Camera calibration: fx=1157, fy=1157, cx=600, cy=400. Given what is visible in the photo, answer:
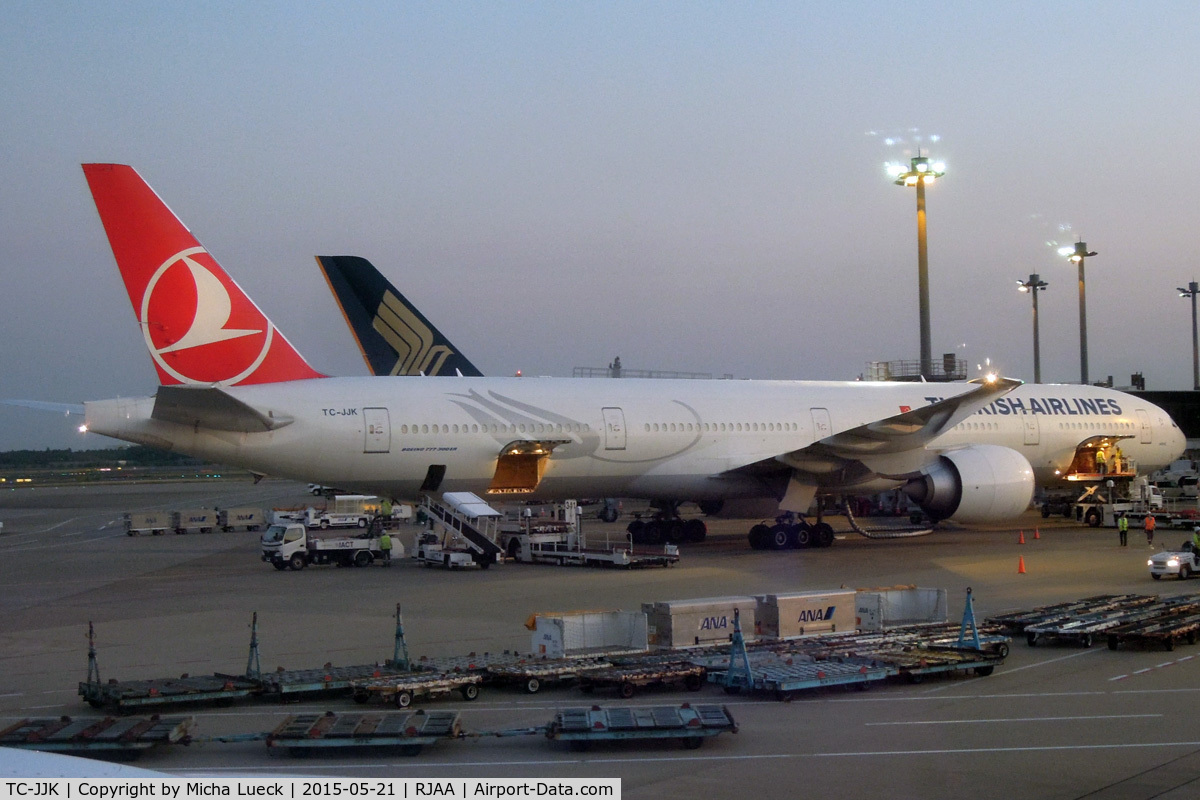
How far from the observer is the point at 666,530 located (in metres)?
30.7

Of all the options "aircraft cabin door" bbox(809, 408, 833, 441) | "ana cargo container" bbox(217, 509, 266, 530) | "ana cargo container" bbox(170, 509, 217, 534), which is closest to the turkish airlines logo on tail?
"aircraft cabin door" bbox(809, 408, 833, 441)

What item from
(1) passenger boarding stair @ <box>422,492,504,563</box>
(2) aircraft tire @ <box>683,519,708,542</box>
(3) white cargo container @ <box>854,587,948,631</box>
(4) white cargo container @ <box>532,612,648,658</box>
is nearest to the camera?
(4) white cargo container @ <box>532,612,648,658</box>

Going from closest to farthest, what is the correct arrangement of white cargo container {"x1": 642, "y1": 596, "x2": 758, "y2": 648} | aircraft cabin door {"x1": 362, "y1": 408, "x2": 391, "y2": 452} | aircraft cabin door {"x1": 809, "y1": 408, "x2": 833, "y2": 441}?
white cargo container {"x1": 642, "y1": 596, "x2": 758, "y2": 648}, aircraft cabin door {"x1": 362, "y1": 408, "x2": 391, "y2": 452}, aircraft cabin door {"x1": 809, "y1": 408, "x2": 833, "y2": 441}

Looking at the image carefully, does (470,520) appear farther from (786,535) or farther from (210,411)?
(786,535)

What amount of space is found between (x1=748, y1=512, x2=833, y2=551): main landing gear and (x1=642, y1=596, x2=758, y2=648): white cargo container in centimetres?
1358

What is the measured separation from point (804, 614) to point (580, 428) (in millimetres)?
12620

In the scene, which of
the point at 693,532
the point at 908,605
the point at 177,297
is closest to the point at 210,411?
the point at 177,297

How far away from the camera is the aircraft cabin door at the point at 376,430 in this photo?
23875 millimetres

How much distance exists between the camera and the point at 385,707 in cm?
1079

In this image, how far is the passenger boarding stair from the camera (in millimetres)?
24453

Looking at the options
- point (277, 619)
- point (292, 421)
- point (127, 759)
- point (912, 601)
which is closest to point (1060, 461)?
point (912, 601)

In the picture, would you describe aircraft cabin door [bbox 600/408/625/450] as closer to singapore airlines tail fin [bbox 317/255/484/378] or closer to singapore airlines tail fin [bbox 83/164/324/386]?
singapore airlines tail fin [bbox 83/164/324/386]

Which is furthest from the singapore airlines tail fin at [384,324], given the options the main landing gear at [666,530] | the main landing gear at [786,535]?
the main landing gear at [786,535]

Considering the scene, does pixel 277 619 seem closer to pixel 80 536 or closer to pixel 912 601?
pixel 912 601
